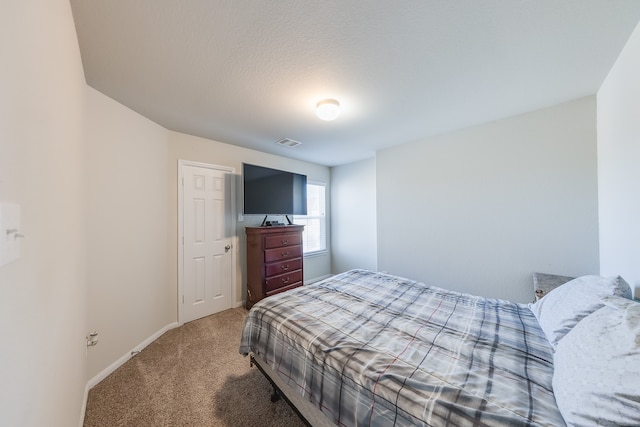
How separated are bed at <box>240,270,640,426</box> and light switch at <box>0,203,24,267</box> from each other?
1174 millimetres

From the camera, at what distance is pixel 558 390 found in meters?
0.82

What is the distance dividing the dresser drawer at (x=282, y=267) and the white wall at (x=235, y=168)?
0.51 metres

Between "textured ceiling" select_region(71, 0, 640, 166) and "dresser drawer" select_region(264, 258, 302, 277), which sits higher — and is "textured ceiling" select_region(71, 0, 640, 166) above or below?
above

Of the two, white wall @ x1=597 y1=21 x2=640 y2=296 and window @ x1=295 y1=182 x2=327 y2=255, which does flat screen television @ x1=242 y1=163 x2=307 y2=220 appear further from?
white wall @ x1=597 y1=21 x2=640 y2=296

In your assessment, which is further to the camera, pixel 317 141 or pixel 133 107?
pixel 317 141

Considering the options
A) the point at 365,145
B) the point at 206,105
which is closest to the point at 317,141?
the point at 365,145

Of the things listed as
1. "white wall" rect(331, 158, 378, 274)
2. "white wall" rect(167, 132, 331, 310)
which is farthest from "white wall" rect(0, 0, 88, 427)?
"white wall" rect(331, 158, 378, 274)

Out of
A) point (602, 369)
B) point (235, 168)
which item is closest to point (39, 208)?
point (602, 369)

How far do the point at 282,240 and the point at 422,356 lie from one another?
2488 millimetres

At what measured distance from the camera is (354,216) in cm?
430

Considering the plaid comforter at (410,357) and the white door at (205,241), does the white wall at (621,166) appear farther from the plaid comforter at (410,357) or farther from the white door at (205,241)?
the white door at (205,241)

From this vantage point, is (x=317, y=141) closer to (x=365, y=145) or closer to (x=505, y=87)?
(x=365, y=145)

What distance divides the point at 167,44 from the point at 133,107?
1158 mm

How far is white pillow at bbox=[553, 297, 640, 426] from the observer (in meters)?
0.65
